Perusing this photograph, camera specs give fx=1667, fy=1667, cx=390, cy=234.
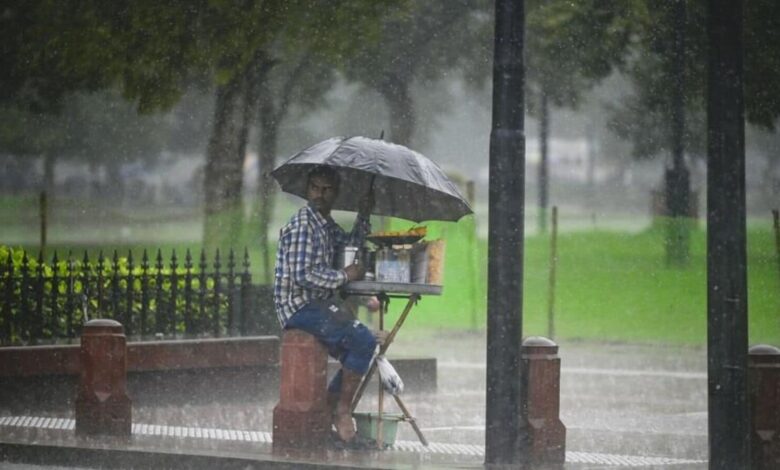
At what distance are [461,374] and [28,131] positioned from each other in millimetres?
21398

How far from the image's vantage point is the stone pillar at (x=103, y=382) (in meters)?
12.2

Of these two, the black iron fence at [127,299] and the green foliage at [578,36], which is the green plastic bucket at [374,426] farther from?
the green foliage at [578,36]

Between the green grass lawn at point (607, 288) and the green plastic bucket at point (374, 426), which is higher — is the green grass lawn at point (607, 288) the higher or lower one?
the higher one

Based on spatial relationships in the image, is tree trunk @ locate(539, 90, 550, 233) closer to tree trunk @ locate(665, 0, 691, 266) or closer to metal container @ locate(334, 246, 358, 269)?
tree trunk @ locate(665, 0, 691, 266)

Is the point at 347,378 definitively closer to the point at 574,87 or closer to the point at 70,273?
the point at 70,273

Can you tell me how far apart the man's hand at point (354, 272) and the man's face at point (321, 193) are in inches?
19.7

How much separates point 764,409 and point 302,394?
3072 millimetres

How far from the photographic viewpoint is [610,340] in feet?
92.4

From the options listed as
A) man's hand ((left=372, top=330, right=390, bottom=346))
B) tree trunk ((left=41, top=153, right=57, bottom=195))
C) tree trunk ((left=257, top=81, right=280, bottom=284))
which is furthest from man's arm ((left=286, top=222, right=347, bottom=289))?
tree trunk ((left=41, top=153, right=57, bottom=195))

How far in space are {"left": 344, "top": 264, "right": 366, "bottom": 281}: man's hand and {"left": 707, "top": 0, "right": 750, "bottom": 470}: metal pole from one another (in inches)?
105

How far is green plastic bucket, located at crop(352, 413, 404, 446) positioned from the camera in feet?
38.5

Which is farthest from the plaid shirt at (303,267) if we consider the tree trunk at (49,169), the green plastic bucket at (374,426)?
the tree trunk at (49,169)

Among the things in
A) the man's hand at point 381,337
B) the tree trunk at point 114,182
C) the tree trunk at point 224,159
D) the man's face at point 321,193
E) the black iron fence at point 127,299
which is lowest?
the man's hand at point 381,337

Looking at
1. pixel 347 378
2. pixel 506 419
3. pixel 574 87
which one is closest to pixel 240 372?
pixel 347 378
